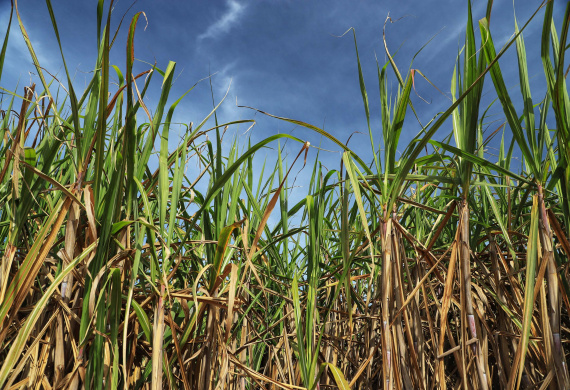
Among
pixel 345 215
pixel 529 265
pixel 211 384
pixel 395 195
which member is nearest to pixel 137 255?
pixel 211 384

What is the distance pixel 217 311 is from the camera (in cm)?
109

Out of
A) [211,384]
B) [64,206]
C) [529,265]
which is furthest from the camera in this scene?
[211,384]

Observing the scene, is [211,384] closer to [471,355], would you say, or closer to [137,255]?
[137,255]

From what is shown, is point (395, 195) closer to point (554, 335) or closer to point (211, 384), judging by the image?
point (554, 335)

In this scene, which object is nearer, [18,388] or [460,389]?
[18,388]

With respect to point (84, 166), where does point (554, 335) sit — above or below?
below

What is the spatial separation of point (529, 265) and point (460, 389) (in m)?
0.45

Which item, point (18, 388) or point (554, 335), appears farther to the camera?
point (18, 388)

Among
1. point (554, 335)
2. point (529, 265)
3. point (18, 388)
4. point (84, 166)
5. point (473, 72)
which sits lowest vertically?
point (18, 388)

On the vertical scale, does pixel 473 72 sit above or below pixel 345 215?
above

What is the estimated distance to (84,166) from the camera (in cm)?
99

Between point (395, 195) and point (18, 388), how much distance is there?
0.96 meters

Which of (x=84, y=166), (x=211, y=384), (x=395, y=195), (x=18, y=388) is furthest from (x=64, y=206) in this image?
(x=395, y=195)

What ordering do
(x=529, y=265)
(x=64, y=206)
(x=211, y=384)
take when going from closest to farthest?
1. (x=529, y=265)
2. (x=64, y=206)
3. (x=211, y=384)
